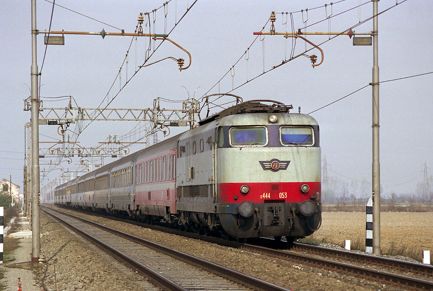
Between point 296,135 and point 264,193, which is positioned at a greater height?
point 296,135

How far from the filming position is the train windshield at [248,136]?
2066cm

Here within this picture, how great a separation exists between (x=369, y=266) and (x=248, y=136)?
549cm

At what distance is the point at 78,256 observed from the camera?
20.8 meters

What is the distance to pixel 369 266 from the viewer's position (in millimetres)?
17109

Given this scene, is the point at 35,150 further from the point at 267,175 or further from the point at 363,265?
the point at 363,265

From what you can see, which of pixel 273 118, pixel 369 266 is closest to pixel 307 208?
pixel 273 118

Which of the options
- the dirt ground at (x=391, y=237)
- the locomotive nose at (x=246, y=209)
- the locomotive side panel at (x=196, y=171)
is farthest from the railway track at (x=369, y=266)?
the dirt ground at (x=391, y=237)

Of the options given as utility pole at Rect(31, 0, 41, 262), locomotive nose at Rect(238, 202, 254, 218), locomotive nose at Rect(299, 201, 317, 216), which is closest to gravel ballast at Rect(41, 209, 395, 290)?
utility pole at Rect(31, 0, 41, 262)

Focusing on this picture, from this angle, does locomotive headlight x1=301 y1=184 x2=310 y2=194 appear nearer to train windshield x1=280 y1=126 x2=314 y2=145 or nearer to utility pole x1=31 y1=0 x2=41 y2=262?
train windshield x1=280 y1=126 x2=314 y2=145

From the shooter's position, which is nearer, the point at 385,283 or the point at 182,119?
the point at 385,283

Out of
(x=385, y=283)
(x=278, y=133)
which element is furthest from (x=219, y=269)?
(x=278, y=133)

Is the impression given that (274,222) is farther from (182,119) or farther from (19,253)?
(182,119)

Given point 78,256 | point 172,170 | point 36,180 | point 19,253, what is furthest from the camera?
point 172,170

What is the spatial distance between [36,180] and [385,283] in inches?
386
